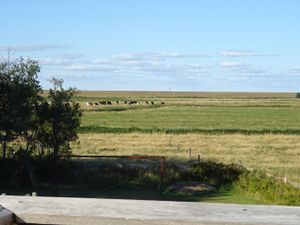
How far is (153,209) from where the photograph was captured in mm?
2879

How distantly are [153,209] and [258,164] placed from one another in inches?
1105

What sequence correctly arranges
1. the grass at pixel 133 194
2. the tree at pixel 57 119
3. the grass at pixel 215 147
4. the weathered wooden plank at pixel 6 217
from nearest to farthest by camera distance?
the weathered wooden plank at pixel 6 217 < the grass at pixel 133 194 < the tree at pixel 57 119 < the grass at pixel 215 147

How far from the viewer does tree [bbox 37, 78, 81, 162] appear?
20734mm

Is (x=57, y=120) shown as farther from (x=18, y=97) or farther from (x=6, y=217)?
(x=6, y=217)

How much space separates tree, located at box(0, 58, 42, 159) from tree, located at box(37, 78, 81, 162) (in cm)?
49

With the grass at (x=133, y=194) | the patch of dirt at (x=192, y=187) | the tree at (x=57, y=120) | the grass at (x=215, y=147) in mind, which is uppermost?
the tree at (x=57, y=120)

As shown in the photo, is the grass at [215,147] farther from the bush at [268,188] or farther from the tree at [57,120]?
the tree at [57,120]

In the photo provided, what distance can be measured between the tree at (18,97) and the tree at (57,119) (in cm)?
49

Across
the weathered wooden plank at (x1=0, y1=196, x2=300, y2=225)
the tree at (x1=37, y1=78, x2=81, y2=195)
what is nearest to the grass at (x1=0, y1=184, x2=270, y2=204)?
the tree at (x1=37, y1=78, x2=81, y2=195)

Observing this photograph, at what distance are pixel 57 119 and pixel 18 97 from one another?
1697 millimetres

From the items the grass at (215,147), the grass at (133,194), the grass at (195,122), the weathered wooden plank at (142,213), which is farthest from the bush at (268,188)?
the grass at (195,122)

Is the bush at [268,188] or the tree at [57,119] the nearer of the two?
the bush at [268,188]

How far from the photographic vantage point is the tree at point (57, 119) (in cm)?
2073

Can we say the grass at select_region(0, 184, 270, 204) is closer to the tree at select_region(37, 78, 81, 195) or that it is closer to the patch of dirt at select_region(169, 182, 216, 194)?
the patch of dirt at select_region(169, 182, 216, 194)
